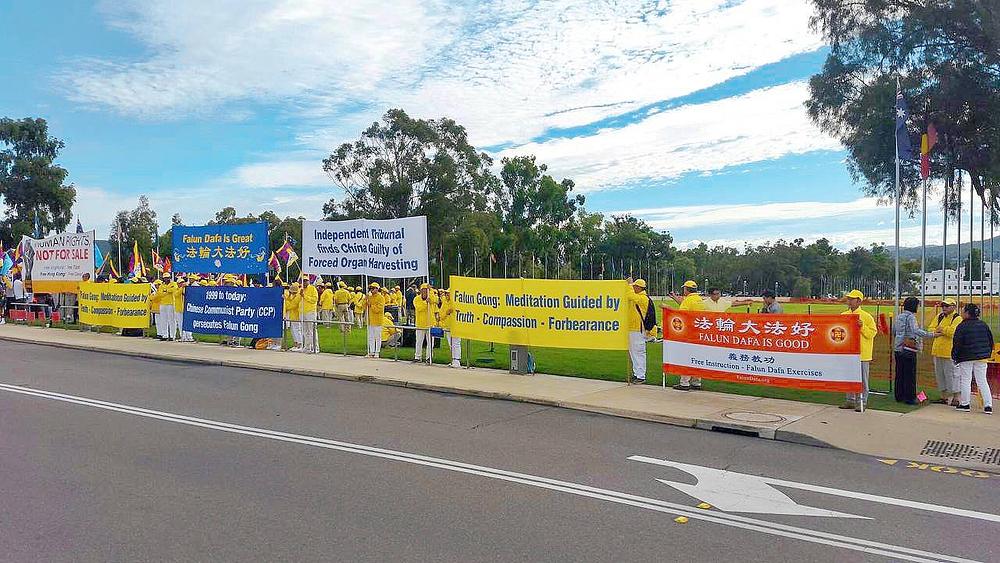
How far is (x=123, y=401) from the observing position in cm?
1177

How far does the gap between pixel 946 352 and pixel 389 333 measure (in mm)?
12714

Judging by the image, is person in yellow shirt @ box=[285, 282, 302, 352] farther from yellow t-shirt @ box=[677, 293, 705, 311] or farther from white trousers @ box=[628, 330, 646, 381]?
yellow t-shirt @ box=[677, 293, 705, 311]

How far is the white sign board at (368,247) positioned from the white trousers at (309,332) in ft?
3.82

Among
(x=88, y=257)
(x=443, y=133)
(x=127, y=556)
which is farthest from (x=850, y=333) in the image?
(x=443, y=133)

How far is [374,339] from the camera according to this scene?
17.9 m

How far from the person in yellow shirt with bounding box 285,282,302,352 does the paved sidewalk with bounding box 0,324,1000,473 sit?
2.15 m

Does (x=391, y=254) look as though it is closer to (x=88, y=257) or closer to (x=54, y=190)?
(x=88, y=257)

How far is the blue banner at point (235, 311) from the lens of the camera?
63.8 ft

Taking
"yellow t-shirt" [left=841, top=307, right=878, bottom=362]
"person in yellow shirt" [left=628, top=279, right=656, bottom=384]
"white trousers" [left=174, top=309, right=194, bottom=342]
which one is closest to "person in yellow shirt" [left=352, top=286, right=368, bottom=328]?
"white trousers" [left=174, top=309, right=194, bottom=342]

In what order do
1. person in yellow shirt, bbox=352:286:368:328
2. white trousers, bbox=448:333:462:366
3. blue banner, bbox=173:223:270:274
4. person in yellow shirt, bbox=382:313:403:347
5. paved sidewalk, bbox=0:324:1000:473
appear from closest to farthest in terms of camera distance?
1. paved sidewalk, bbox=0:324:1000:473
2. white trousers, bbox=448:333:462:366
3. person in yellow shirt, bbox=382:313:403:347
4. blue banner, bbox=173:223:270:274
5. person in yellow shirt, bbox=352:286:368:328

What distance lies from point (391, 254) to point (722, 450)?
10304mm

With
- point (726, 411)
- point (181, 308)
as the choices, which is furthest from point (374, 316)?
point (726, 411)

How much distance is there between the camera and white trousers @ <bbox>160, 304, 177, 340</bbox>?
72.5ft

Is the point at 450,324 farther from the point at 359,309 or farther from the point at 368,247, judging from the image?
the point at 359,309
